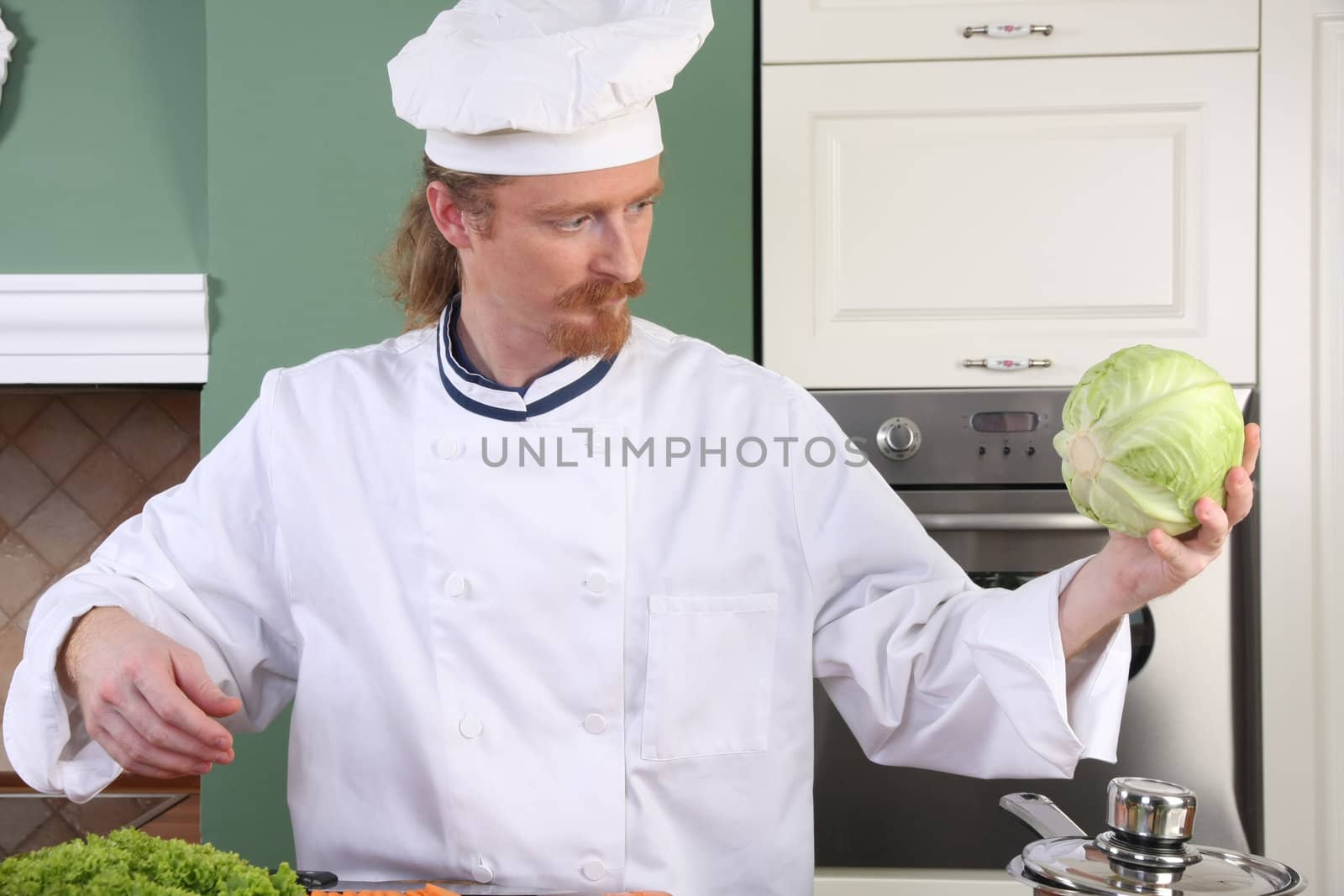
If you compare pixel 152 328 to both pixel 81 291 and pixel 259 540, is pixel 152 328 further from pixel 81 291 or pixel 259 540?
pixel 259 540

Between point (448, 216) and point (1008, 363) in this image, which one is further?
point (1008, 363)

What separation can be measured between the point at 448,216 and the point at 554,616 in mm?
427

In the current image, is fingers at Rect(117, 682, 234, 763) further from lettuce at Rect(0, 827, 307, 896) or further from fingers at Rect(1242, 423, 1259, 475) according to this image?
fingers at Rect(1242, 423, 1259, 475)

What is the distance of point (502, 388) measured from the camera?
1227mm

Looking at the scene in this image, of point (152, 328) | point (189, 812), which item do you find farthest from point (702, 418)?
point (189, 812)

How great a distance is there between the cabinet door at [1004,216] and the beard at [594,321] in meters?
0.60

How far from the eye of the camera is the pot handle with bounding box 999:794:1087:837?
2.52 feet

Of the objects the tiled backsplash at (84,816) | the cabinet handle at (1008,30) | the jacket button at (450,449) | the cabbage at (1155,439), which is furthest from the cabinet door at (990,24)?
the tiled backsplash at (84,816)

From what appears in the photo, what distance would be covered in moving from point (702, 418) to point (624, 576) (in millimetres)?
196

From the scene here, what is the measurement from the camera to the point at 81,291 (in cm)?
177

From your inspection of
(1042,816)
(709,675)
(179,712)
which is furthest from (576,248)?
(1042,816)

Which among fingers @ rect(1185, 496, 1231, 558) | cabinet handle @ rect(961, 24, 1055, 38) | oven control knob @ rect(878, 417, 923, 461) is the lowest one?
fingers @ rect(1185, 496, 1231, 558)

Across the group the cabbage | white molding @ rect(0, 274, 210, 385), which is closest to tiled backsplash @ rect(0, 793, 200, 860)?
white molding @ rect(0, 274, 210, 385)

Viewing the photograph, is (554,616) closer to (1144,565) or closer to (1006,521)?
(1144,565)
